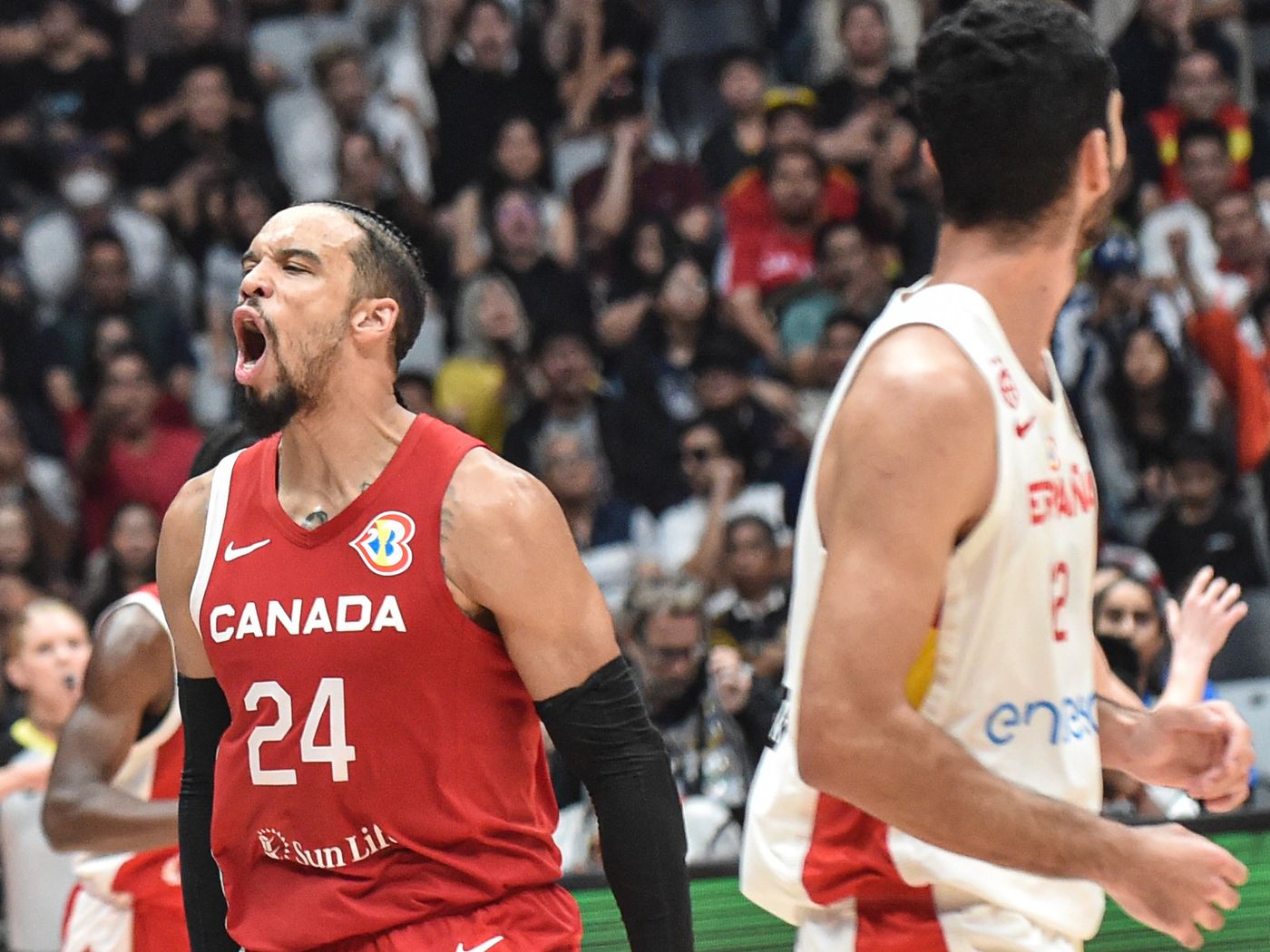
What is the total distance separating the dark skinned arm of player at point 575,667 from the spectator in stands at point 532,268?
24.7ft

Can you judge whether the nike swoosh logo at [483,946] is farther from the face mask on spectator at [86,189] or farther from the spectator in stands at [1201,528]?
the face mask on spectator at [86,189]

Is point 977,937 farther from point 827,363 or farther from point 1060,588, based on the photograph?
point 827,363

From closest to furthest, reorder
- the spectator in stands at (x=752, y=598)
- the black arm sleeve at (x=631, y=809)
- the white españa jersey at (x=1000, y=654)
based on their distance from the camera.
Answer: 1. the white españa jersey at (x=1000, y=654)
2. the black arm sleeve at (x=631, y=809)
3. the spectator in stands at (x=752, y=598)

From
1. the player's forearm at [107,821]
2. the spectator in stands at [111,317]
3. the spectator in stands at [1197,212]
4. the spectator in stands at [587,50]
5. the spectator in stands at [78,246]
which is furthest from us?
the spectator in stands at [587,50]

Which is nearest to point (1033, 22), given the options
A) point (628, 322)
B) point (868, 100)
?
point (628, 322)

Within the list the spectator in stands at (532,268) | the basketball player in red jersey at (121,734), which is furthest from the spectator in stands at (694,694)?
the spectator in stands at (532,268)

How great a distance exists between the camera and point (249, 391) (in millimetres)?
3270

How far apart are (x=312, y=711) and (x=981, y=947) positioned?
118 centimetres

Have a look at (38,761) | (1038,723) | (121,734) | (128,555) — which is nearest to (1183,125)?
(128,555)

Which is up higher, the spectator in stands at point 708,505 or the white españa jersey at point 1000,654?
the white españa jersey at point 1000,654

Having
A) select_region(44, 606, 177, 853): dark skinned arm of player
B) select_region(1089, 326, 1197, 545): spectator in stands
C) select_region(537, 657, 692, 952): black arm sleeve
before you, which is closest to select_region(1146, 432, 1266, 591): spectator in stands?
select_region(1089, 326, 1197, 545): spectator in stands

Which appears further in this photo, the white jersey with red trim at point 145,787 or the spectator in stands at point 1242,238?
the spectator in stands at point 1242,238

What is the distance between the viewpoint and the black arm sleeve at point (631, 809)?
10.7 feet

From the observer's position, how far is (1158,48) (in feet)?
37.8
